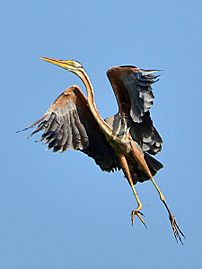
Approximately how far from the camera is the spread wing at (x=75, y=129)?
24.5 metres

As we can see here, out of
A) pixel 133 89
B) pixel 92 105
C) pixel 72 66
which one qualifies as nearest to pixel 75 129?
pixel 92 105

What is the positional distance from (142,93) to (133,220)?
229 centimetres

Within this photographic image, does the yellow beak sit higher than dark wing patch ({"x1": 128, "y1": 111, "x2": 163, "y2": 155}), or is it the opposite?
the yellow beak

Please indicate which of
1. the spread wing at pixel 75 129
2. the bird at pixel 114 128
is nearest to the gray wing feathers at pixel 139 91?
the bird at pixel 114 128

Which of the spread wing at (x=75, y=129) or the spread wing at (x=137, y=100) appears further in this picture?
the spread wing at (x=75, y=129)

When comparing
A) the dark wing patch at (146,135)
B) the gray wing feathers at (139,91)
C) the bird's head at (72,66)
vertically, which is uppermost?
the bird's head at (72,66)

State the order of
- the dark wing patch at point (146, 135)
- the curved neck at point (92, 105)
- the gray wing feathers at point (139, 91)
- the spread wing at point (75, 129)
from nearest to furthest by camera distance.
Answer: the gray wing feathers at point (139, 91)
the spread wing at point (75, 129)
the curved neck at point (92, 105)
the dark wing patch at point (146, 135)

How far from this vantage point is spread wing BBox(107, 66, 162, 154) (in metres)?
23.9

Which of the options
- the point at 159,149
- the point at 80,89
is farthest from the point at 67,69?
the point at 159,149

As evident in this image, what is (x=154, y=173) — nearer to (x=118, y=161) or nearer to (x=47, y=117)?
(x=118, y=161)

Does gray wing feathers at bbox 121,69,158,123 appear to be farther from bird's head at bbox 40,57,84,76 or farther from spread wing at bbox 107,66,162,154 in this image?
bird's head at bbox 40,57,84,76

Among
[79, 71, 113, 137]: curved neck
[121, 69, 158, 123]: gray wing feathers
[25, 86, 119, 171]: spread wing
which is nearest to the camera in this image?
[121, 69, 158, 123]: gray wing feathers

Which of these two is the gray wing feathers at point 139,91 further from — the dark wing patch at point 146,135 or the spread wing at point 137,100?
the dark wing patch at point 146,135

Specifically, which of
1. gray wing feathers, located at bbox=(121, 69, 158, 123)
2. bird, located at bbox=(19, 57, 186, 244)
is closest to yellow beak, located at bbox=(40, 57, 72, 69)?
bird, located at bbox=(19, 57, 186, 244)
